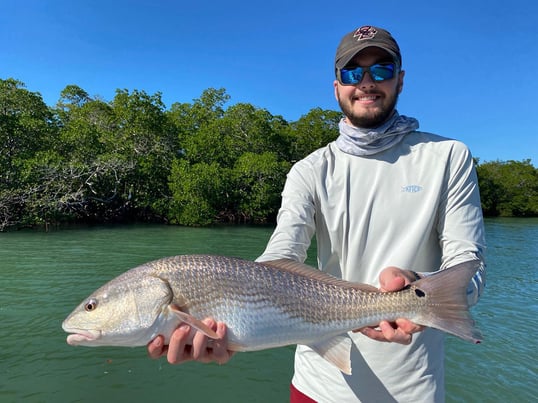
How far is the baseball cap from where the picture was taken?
2.38 m

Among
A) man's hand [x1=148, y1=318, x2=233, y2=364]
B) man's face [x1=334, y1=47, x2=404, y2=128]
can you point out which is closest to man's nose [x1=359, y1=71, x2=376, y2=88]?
man's face [x1=334, y1=47, x2=404, y2=128]

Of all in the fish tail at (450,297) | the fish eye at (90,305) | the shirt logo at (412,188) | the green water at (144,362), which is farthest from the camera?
the green water at (144,362)

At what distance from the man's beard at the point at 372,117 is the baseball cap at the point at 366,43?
0.81 ft

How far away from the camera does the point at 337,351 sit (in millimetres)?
2102

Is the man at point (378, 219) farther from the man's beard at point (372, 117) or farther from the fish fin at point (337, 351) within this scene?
the fish fin at point (337, 351)

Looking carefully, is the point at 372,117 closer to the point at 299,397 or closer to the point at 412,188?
the point at 412,188

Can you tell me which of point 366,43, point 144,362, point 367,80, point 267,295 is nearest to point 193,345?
point 267,295

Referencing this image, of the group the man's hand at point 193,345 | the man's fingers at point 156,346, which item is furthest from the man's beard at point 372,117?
the man's fingers at point 156,346

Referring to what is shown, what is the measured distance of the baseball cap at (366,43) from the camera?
238cm

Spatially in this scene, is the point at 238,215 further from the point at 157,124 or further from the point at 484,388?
the point at 484,388

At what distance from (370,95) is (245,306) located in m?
1.50

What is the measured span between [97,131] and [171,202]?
795 centimetres

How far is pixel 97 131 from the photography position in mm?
30172

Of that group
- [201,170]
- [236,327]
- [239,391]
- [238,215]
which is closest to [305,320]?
[236,327]
